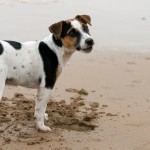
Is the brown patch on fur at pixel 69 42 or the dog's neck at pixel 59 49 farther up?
the brown patch on fur at pixel 69 42

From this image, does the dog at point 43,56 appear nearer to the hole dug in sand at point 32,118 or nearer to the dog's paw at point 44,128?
the dog's paw at point 44,128

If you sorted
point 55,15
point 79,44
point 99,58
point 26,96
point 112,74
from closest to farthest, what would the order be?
point 79,44 → point 26,96 → point 112,74 → point 99,58 → point 55,15

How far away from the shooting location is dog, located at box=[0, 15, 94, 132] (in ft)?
21.1

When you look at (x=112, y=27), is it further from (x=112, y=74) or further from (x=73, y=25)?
(x=73, y=25)

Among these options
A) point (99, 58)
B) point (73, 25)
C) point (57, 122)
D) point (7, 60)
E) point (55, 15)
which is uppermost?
point (73, 25)

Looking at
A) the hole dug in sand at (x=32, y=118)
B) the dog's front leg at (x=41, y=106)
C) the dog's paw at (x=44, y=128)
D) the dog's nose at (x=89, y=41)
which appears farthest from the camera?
the dog's paw at (x=44, y=128)

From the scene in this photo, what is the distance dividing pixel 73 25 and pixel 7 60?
997 mm

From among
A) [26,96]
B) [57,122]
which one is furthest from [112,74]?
[57,122]

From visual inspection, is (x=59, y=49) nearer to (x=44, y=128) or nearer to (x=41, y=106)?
(x=41, y=106)

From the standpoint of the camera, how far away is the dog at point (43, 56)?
6422mm

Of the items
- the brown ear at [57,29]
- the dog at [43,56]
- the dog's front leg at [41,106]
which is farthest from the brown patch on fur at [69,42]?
the dog's front leg at [41,106]

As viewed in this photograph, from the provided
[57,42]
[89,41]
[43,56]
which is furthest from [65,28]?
[43,56]

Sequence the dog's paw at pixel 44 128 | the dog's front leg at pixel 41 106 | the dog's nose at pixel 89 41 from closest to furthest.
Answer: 1. the dog's nose at pixel 89 41
2. the dog's front leg at pixel 41 106
3. the dog's paw at pixel 44 128

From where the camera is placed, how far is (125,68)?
34.8ft
